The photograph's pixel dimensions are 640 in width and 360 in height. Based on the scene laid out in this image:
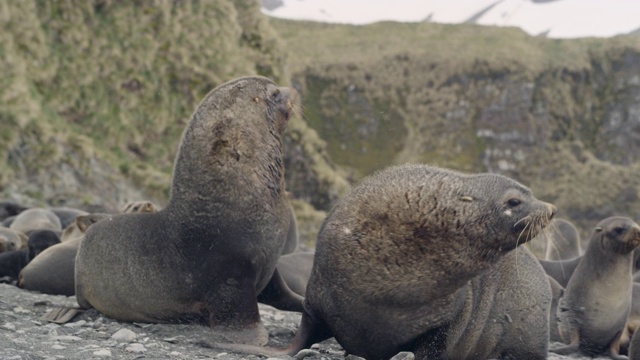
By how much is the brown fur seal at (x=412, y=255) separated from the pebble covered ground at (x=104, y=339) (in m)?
0.22

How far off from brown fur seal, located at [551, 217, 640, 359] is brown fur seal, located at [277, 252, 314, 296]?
7.78 ft

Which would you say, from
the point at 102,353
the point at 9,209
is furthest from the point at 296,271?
the point at 9,209

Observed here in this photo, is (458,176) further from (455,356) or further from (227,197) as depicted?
(227,197)

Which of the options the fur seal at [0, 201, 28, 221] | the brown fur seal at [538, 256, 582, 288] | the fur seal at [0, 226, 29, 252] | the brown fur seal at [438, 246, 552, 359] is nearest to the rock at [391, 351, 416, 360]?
the brown fur seal at [438, 246, 552, 359]

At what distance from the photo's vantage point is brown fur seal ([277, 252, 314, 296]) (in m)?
7.58

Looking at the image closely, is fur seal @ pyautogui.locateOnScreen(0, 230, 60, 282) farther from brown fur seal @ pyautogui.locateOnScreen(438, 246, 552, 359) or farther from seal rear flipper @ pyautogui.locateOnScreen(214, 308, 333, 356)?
brown fur seal @ pyautogui.locateOnScreen(438, 246, 552, 359)

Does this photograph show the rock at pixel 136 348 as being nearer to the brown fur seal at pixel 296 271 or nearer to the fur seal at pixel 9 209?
the brown fur seal at pixel 296 271

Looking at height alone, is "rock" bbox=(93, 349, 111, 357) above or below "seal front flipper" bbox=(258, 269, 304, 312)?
above

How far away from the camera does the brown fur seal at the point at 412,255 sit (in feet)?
15.0

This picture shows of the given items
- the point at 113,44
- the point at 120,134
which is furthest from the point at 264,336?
the point at 113,44

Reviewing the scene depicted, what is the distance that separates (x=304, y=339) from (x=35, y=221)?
7205 millimetres

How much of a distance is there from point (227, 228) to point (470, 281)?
5.41 feet

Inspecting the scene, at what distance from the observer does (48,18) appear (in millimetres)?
17984

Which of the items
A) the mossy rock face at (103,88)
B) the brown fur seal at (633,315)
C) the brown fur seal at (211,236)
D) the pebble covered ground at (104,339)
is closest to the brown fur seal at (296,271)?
the pebble covered ground at (104,339)
